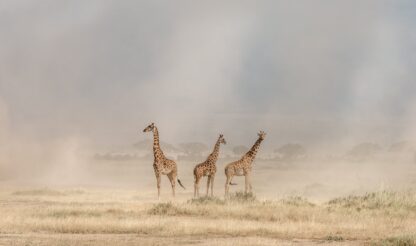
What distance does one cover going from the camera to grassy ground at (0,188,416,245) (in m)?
26.2

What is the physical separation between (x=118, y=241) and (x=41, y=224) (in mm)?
4968

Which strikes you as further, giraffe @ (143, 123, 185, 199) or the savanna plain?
giraffe @ (143, 123, 185, 199)

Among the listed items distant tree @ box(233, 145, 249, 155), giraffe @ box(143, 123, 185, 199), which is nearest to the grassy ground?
giraffe @ box(143, 123, 185, 199)

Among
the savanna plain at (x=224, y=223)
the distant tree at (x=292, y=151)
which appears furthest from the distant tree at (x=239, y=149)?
the savanna plain at (x=224, y=223)

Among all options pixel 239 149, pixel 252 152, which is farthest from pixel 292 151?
pixel 252 152

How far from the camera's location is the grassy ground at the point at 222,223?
2623cm

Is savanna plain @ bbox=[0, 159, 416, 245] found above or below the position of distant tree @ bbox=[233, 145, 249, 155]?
below

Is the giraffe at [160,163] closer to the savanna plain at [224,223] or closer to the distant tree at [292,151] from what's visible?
the savanna plain at [224,223]

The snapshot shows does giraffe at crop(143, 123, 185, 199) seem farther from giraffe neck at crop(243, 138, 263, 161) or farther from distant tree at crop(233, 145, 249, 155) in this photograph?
distant tree at crop(233, 145, 249, 155)

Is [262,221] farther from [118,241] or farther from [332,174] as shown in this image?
[332,174]

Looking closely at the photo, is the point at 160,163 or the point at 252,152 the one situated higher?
the point at 252,152

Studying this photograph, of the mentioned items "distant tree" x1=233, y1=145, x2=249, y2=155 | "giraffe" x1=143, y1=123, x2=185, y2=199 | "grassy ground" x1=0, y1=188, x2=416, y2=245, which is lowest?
"grassy ground" x1=0, y1=188, x2=416, y2=245

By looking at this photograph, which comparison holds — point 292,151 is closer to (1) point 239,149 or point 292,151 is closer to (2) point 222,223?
(1) point 239,149

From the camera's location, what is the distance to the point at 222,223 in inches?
1174
